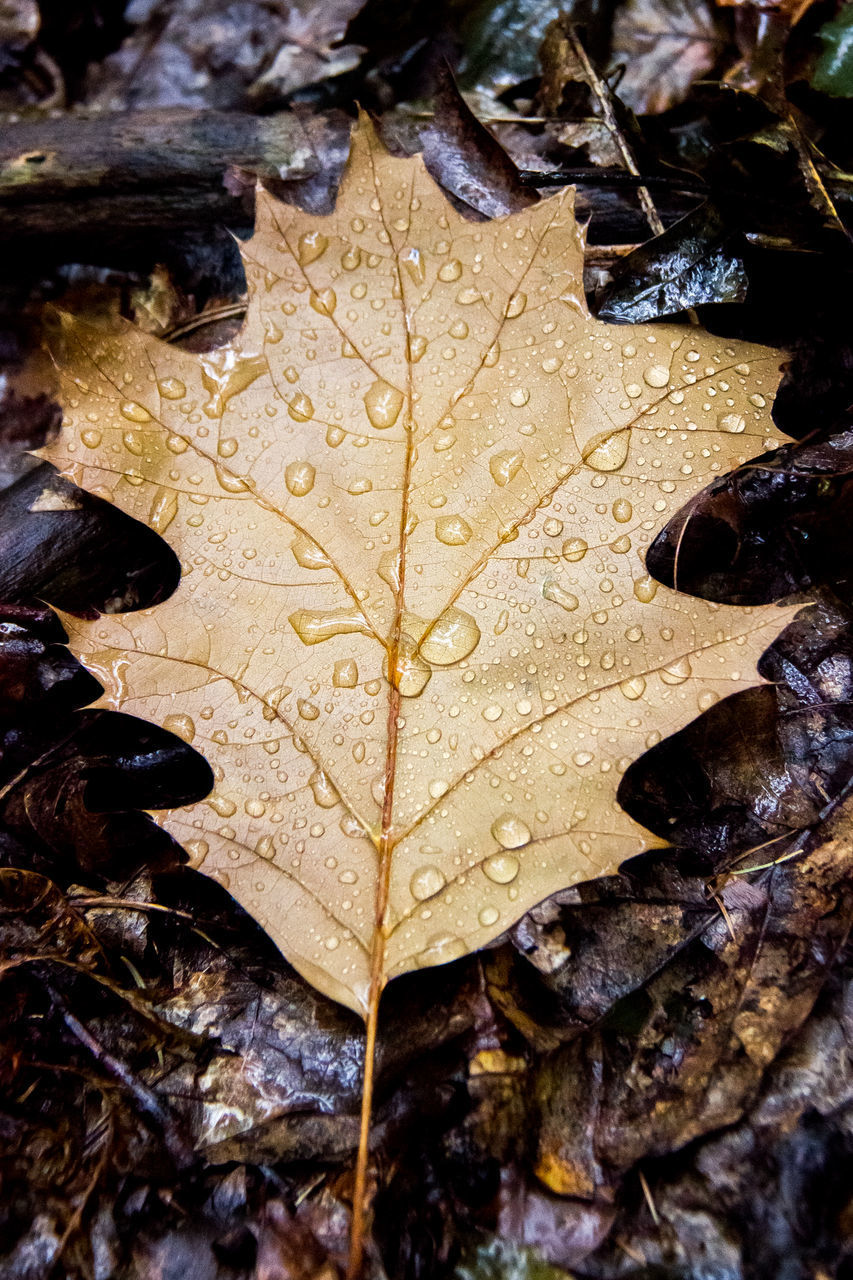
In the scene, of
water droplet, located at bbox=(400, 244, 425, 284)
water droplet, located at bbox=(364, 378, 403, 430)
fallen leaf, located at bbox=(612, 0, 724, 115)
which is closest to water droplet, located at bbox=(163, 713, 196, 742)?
water droplet, located at bbox=(364, 378, 403, 430)

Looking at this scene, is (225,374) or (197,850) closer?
(197,850)

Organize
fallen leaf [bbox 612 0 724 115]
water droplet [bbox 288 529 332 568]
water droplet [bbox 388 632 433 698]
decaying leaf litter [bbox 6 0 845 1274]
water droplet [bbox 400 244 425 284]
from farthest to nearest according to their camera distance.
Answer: fallen leaf [bbox 612 0 724 115] → water droplet [bbox 400 244 425 284] → water droplet [bbox 288 529 332 568] → water droplet [bbox 388 632 433 698] → decaying leaf litter [bbox 6 0 845 1274]

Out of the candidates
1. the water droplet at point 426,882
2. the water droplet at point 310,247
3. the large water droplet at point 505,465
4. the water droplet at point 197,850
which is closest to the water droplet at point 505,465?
the large water droplet at point 505,465

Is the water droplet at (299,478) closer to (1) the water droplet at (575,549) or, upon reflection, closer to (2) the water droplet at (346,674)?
(2) the water droplet at (346,674)

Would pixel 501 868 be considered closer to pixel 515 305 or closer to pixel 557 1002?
pixel 557 1002

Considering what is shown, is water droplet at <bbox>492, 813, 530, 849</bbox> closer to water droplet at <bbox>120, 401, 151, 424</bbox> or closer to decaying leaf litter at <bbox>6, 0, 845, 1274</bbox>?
decaying leaf litter at <bbox>6, 0, 845, 1274</bbox>

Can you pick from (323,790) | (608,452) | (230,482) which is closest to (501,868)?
(323,790)

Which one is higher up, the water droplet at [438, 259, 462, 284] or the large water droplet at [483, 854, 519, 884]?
the water droplet at [438, 259, 462, 284]
